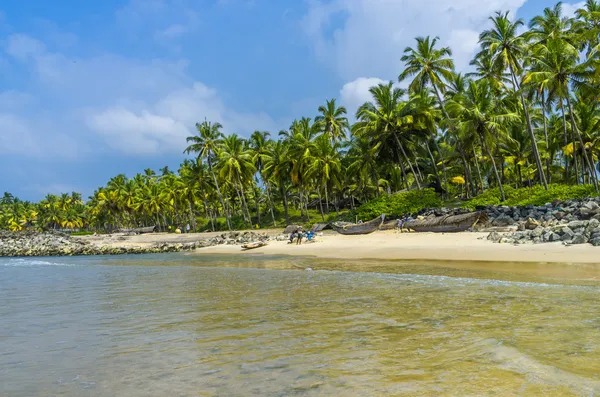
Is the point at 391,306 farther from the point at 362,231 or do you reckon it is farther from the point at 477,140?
the point at 477,140

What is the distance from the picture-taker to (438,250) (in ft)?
56.7

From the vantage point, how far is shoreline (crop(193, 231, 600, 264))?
42.0 ft

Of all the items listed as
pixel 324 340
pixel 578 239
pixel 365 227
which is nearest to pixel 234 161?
pixel 365 227

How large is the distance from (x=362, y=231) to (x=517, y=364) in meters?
24.5

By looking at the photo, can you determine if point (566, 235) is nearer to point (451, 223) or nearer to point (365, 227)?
point (451, 223)

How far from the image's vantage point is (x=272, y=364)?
4.61 metres

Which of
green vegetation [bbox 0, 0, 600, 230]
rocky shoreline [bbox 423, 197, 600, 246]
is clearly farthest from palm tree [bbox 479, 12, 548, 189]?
rocky shoreline [bbox 423, 197, 600, 246]

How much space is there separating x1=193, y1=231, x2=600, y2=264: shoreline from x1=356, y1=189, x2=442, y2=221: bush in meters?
5.68

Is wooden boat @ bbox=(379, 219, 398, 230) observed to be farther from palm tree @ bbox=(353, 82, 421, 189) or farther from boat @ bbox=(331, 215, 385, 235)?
palm tree @ bbox=(353, 82, 421, 189)

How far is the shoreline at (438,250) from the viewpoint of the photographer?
504 inches

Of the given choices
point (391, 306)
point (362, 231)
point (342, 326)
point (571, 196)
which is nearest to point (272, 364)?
point (342, 326)

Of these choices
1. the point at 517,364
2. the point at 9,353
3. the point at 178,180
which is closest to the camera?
the point at 517,364

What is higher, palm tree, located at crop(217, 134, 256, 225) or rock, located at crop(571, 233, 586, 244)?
palm tree, located at crop(217, 134, 256, 225)

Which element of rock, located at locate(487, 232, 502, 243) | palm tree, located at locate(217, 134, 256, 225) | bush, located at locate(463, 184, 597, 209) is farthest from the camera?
palm tree, located at locate(217, 134, 256, 225)
